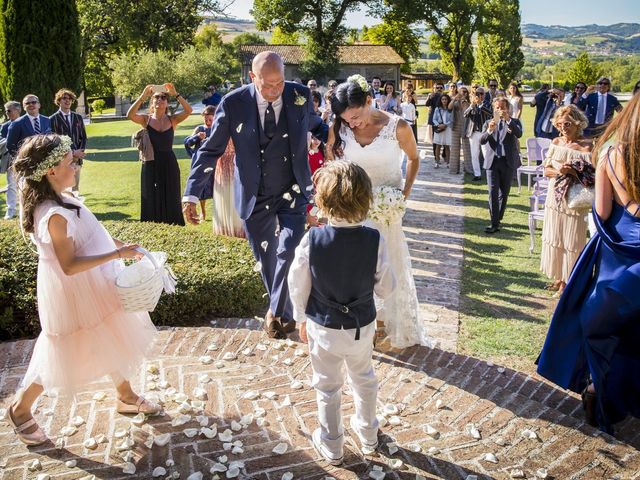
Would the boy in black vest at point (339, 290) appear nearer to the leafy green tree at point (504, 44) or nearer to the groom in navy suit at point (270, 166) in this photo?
the groom in navy suit at point (270, 166)

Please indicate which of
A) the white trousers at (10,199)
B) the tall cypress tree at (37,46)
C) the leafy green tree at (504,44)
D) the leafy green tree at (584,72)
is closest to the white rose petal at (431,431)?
the white trousers at (10,199)

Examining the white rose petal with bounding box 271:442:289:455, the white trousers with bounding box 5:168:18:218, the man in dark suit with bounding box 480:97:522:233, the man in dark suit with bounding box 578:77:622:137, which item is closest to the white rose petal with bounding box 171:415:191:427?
the white rose petal with bounding box 271:442:289:455

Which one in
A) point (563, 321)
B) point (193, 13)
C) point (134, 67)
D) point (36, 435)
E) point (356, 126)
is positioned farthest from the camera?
point (193, 13)

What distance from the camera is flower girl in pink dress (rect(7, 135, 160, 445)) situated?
3131mm

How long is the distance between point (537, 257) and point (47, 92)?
1707cm

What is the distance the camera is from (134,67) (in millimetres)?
32438

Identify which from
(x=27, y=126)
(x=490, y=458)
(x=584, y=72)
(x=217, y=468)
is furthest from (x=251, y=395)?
(x=584, y=72)

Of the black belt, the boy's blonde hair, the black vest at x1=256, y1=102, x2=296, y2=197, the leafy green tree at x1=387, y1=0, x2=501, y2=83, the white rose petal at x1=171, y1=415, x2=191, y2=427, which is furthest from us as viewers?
the leafy green tree at x1=387, y1=0, x2=501, y2=83

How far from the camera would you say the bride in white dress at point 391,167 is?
4.59m

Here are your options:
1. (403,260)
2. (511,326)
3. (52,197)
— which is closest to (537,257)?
(511,326)

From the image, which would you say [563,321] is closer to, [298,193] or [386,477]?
[386,477]

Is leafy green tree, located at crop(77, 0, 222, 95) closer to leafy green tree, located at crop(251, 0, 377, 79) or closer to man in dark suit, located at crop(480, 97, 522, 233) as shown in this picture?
leafy green tree, located at crop(251, 0, 377, 79)

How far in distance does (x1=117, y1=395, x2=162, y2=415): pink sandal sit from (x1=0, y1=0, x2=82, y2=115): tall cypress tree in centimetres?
1766

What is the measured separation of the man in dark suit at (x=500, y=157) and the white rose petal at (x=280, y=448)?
21.0 feet
